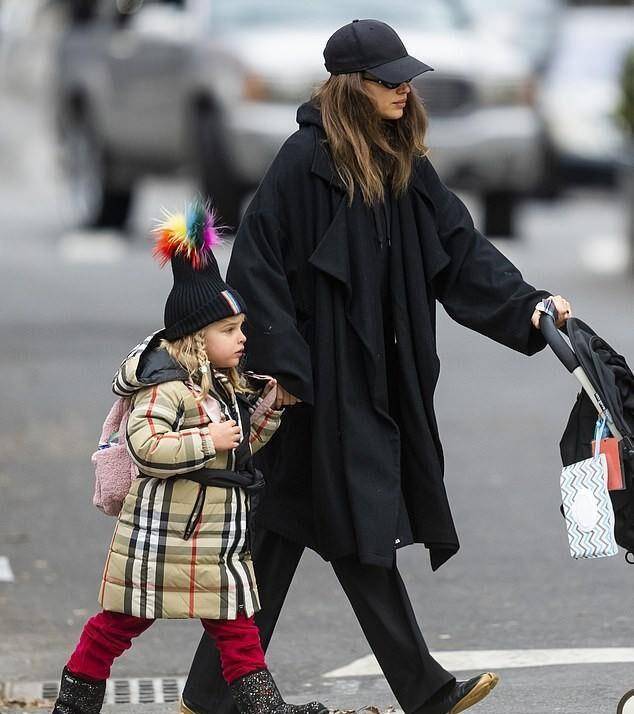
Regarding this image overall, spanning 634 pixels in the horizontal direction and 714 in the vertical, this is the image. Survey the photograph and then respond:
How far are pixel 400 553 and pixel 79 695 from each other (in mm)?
2771

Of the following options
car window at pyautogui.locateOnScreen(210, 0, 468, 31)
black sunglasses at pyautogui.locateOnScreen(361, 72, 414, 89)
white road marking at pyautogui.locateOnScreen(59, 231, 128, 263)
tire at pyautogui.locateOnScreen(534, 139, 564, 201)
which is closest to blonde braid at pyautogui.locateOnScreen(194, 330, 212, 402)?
black sunglasses at pyautogui.locateOnScreen(361, 72, 414, 89)

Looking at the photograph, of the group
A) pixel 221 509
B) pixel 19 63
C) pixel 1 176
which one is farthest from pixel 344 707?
pixel 19 63

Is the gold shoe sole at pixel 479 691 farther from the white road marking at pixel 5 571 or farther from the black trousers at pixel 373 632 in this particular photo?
the white road marking at pixel 5 571

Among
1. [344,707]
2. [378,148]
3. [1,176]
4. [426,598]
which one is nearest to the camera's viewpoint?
[378,148]

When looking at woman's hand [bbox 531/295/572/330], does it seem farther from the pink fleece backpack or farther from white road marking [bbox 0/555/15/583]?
white road marking [bbox 0/555/15/583]

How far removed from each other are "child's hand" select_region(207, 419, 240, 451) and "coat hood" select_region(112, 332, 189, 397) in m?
0.15

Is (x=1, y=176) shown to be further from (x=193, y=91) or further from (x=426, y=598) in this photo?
(x=426, y=598)

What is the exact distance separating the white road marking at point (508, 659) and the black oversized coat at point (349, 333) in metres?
1.05

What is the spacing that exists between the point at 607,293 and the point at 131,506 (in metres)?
10.1

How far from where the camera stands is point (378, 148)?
496 cm

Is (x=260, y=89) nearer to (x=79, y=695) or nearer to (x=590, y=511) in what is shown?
(x=79, y=695)

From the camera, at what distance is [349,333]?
495cm

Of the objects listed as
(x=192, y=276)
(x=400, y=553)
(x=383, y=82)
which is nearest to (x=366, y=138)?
(x=383, y=82)

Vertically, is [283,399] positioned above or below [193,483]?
above
